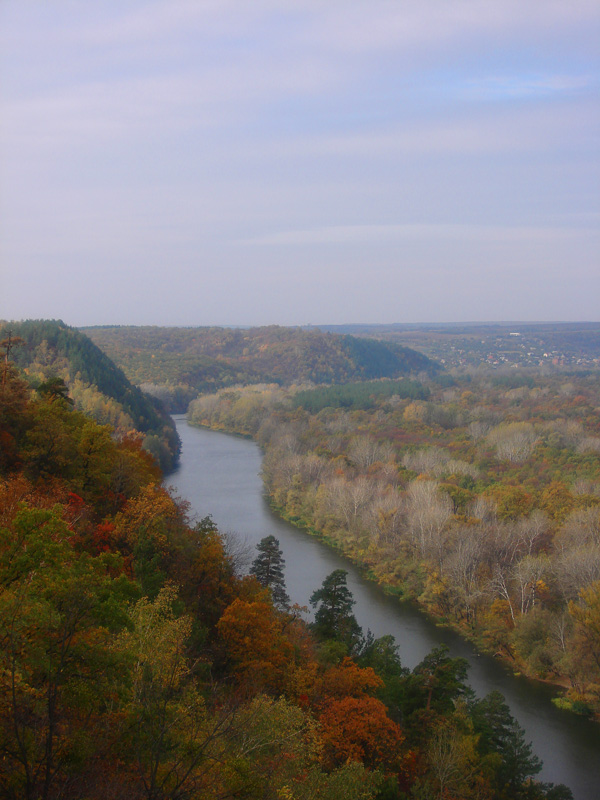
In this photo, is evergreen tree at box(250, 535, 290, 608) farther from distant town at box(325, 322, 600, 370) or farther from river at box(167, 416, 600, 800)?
distant town at box(325, 322, 600, 370)

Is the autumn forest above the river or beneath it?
above

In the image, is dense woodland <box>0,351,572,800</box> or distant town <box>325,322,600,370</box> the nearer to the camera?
dense woodland <box>0,351,572,800</box>

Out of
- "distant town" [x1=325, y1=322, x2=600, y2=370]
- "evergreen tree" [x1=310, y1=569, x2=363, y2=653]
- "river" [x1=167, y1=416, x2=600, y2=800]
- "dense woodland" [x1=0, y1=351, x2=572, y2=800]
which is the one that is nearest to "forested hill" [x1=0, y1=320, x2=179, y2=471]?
"river" [x1=167, y1=416, x2=600, y2=800]

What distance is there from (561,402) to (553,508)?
27688mm

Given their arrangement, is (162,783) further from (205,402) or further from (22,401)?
(205,402)

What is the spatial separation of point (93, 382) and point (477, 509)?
30.5 m

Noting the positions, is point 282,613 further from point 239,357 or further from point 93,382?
point 239,357

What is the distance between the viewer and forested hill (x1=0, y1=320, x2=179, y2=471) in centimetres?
3994

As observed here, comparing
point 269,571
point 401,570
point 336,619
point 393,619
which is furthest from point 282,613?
point 401,570

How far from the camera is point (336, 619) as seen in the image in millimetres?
15633

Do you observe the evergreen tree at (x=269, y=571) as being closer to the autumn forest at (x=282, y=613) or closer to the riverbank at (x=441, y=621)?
the autumn forest at (x=282, y=613)

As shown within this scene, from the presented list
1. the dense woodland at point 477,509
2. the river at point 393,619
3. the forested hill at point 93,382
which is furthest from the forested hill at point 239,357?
the river at point 393,619

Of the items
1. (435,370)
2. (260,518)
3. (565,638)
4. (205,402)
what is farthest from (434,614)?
(435,370)

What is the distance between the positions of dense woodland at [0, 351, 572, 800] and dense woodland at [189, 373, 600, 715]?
5.40 meters
